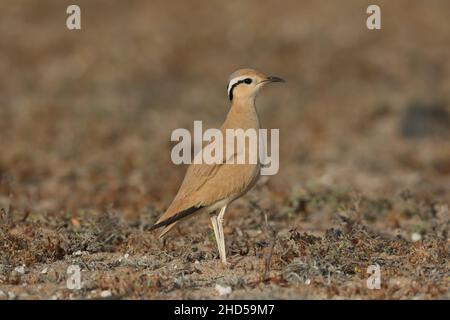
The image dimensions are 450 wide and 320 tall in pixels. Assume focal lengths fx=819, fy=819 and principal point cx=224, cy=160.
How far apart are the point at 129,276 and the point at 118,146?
24.2 ft

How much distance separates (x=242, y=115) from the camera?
23.0 feet

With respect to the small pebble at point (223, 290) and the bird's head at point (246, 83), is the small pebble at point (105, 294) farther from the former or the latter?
the bird's head at point (246, 83)

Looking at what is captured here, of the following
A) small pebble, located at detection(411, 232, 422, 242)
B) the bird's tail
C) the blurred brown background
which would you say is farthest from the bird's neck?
small pebble, located at detection(411, 232, 422, 242)

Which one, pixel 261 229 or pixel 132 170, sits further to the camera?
pixel 132 170

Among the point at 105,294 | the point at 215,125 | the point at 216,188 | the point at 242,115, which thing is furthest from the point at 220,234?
the point at 215,125

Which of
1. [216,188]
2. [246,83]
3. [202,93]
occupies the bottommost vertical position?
[216,188]

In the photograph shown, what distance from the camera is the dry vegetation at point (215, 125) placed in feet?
21.3

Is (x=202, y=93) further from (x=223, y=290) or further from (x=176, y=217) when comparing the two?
(x=223, y=290)

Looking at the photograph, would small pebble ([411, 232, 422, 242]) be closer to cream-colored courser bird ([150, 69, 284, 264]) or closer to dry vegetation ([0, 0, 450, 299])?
dry vegetation ([0, 0, 450, 299])

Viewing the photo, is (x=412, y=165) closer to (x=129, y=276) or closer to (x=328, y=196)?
(x=328, y=196)

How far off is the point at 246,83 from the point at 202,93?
37.2 ft

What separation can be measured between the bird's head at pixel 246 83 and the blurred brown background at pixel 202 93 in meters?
1.88
